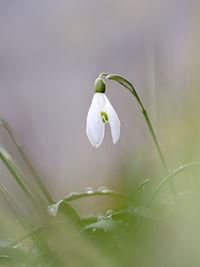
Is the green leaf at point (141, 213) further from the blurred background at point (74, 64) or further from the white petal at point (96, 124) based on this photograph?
the blurred background at point (74, 64)

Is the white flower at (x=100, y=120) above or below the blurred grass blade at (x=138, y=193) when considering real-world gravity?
above

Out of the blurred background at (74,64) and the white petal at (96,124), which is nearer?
the white petal at (96,124)

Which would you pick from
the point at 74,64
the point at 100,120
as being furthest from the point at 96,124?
the point at 74,64

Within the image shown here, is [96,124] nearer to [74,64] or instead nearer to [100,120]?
[100,120]

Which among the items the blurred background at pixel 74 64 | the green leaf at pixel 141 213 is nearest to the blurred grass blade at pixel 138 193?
the green leaf at pixel 141 213

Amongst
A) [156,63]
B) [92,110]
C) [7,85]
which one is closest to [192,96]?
[92,110]

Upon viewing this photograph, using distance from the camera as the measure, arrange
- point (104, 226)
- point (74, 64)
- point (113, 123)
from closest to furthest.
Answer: point (104, 226) < point (113, 123) < point (74, 64)

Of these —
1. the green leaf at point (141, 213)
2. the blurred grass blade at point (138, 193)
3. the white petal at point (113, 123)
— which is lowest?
the blurred grass blade at point (138, 193)

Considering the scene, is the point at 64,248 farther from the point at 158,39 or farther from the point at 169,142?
the point at 158,39
